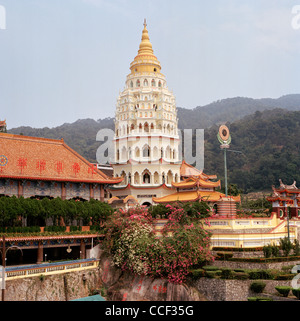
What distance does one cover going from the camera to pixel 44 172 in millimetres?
34844

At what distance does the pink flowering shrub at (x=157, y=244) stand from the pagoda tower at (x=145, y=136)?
12.8m

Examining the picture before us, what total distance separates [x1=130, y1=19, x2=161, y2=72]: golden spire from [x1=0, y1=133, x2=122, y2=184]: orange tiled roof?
595 inches

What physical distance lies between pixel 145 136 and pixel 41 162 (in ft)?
47.6

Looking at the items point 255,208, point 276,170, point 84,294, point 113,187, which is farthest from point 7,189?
point 276,170

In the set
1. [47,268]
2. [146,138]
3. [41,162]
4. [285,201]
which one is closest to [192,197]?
[285,201]

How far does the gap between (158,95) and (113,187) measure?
11.1 m

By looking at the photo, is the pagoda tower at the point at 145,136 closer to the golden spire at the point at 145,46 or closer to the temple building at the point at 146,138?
the temple building at the point at 146,138

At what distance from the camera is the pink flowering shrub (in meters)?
28.3

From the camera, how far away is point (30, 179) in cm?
3353

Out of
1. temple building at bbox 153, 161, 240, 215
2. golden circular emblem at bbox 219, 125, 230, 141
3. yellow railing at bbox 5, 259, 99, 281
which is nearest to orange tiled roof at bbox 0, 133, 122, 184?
temple building at bbox 153, 161, 240, 215

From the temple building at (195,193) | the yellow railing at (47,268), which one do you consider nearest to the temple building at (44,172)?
the temple building at (195,193)

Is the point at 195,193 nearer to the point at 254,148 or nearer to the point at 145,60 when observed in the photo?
the point at 145,60

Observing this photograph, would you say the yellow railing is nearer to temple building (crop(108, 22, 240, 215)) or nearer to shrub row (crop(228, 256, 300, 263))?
shrub row (crop(228, 256, 300, 263))
